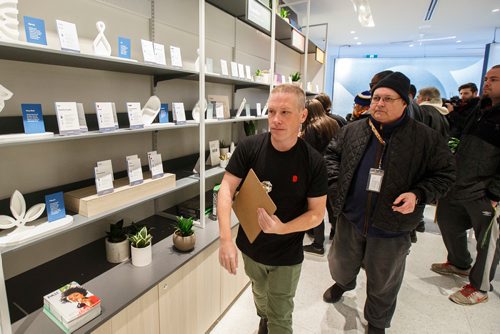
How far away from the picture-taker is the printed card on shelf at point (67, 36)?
1.25 metres

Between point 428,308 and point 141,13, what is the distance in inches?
122

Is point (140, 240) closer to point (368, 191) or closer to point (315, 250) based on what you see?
point (368, 191)

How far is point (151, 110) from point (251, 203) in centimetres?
96

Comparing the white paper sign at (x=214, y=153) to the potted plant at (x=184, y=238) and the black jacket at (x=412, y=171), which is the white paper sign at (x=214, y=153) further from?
the black jacket at (x=412, y=171)

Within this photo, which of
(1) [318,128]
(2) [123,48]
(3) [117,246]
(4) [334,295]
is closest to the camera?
(2) [123,48]

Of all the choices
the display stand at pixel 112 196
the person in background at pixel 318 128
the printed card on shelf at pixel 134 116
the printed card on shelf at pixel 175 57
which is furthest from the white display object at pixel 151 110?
the person in background at pixel 318 128

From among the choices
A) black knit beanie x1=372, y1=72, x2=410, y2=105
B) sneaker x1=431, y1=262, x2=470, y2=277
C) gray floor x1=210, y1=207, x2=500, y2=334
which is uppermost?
black knit beanie x1=372, y1=72, x2=410, y2=105

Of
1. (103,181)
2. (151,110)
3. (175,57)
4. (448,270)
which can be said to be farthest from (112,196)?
(448,270)

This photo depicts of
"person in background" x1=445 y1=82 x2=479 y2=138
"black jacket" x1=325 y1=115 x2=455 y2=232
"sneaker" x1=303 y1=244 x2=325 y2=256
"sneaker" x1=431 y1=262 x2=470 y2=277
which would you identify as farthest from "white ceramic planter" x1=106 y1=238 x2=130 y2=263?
"person in background" x1=445 y1=82 x2=479 y2=138

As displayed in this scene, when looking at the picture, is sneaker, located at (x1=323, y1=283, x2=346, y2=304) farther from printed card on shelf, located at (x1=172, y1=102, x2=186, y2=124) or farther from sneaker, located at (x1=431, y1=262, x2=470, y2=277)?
printed card on shelf, located at (x1=172, y1=102, x2=186, y2=124)

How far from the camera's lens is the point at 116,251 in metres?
1.69

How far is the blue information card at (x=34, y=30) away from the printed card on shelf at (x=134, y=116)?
1.58 feet

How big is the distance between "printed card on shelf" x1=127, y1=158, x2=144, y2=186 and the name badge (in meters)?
1.36

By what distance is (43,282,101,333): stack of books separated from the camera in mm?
1173
